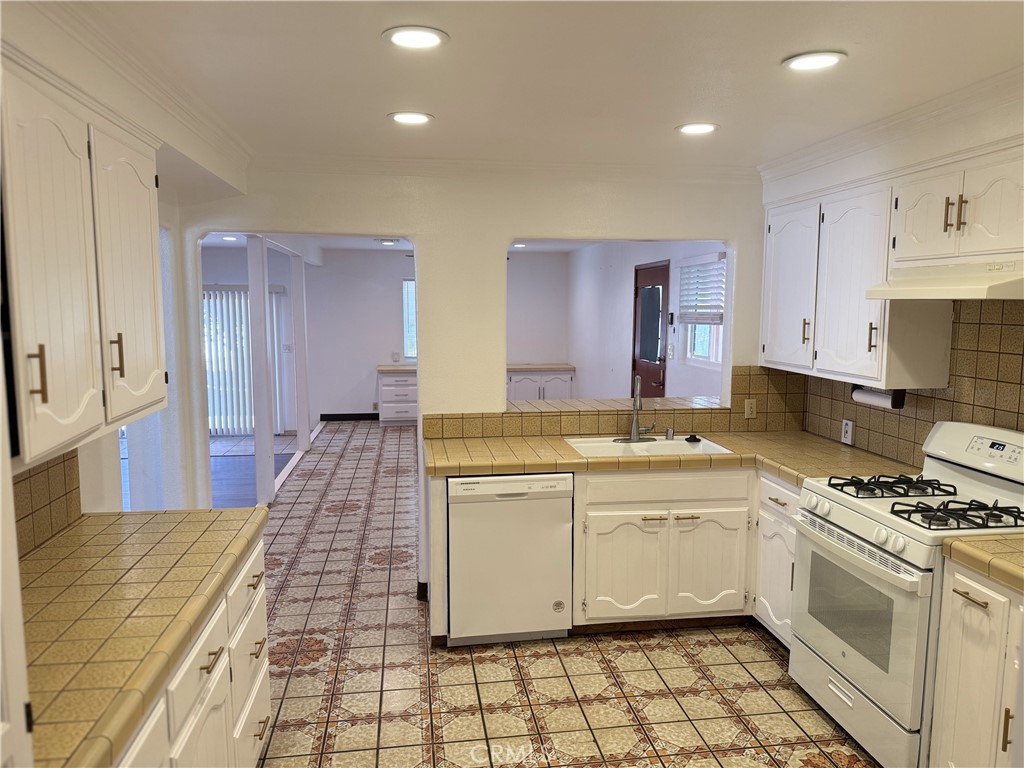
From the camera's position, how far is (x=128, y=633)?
1.56m

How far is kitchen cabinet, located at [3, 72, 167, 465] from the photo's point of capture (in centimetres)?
138

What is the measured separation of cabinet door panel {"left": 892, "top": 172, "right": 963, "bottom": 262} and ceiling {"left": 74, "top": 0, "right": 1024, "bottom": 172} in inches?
11.8

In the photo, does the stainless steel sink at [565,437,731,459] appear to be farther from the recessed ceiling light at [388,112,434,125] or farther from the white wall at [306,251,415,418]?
the white wall at [306,251,415,418]

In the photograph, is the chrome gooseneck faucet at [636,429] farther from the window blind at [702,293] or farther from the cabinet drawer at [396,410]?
the cabinet drawer at [396,410]

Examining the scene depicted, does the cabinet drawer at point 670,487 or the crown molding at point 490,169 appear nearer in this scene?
the cabinet drawer at point 670,487

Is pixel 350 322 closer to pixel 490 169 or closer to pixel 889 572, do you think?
pixel 490 169

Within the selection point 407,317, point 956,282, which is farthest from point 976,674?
point 407,317

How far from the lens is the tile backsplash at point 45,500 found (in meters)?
2.00

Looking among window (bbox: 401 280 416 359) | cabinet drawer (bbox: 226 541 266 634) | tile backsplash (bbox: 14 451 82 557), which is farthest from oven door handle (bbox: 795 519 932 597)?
window (bbox: 401 280 416 359)

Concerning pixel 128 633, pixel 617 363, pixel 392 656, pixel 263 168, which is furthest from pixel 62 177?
pixel 617 363

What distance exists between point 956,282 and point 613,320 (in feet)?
16.4

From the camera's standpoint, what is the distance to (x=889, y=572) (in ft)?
7.18

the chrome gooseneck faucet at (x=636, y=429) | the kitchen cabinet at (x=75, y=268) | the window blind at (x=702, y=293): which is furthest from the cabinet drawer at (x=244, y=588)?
the window blind at (x=702, y=293)

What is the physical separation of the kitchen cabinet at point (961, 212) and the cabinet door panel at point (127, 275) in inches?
105
